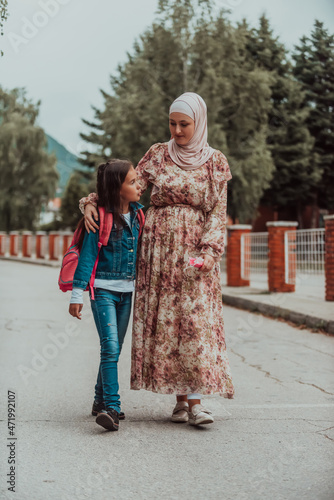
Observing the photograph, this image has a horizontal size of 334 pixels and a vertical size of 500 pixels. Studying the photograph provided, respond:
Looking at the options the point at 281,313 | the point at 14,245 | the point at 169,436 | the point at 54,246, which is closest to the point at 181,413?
the point at 169,436

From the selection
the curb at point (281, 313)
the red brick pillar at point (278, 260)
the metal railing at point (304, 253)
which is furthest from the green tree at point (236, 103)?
the curb at point (281, 313)

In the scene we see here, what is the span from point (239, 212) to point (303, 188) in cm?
667

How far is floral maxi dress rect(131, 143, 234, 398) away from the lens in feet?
13.7

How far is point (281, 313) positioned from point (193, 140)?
21.5 feet

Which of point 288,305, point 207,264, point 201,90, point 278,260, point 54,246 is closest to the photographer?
point 207,264

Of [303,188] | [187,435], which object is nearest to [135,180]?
[187,435]

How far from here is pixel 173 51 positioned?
1143 inches

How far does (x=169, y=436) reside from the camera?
13.0ft

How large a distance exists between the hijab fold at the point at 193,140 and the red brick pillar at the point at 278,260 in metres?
8.97

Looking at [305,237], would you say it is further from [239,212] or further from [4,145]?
[4,145]

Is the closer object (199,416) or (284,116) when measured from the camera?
(199,416)

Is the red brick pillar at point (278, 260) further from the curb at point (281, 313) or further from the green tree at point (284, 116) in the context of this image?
the green tree at point (284, 116)

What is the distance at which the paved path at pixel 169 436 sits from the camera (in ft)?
10.1

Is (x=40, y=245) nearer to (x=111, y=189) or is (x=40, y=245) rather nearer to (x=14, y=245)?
(x=14, y=245)
